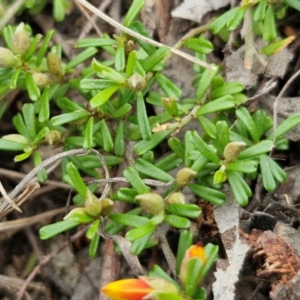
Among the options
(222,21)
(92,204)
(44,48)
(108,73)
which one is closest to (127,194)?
(92,204)

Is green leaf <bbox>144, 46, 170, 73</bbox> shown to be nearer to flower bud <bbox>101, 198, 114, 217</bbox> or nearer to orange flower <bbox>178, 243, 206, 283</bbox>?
flower bud <bbox>101, 198, 114, 217</bbox>

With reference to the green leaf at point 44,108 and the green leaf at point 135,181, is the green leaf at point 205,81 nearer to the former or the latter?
the green leaf at point 135,181

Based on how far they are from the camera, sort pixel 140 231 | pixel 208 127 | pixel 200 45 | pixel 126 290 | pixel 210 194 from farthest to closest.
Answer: pixel 200 45, pixel 208 127, pixel 210 194, pixel 140 231, pixel 126 290

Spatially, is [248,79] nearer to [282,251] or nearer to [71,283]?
[282,251]

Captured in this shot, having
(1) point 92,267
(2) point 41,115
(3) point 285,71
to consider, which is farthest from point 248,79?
(1) point 92,267

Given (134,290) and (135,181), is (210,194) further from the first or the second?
(134,290)

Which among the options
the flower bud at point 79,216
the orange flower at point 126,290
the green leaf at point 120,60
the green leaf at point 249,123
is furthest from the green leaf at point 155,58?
the orange flower at point 126,290

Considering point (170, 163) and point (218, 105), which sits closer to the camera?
point (218, 105)
